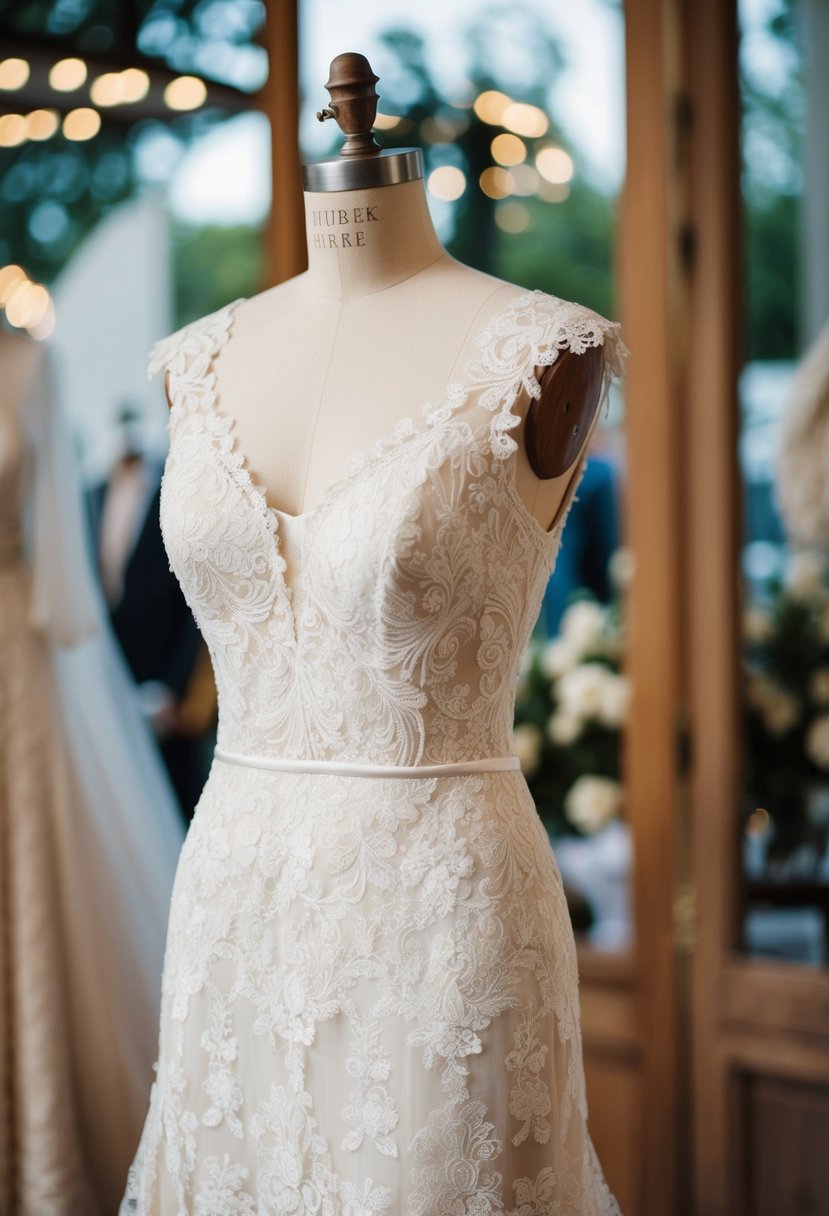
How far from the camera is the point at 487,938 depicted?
4.24 ft

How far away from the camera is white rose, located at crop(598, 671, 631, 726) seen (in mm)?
2666

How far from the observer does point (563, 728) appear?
275cm

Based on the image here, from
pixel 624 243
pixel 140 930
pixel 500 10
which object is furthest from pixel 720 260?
pixel 140 930

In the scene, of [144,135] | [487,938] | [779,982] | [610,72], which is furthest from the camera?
[144,135]

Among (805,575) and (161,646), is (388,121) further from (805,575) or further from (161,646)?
(161,646)

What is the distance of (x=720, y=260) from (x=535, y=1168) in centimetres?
170

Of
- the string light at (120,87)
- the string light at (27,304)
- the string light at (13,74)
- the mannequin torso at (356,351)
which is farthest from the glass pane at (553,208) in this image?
the mannequin torso at (356,351)

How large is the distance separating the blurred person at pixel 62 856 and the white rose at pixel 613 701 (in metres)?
0.89

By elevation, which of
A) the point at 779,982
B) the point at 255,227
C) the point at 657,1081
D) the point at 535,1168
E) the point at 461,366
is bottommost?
the point at 657,1081

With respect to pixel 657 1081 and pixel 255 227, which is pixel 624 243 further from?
pixel 657 1081

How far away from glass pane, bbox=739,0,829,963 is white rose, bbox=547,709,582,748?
1.24ft

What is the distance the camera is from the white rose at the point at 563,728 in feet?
8.95

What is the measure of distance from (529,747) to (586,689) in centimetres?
22

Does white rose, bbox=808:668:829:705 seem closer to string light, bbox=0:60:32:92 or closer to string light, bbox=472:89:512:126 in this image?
string light, bbox=472:89:512:126
